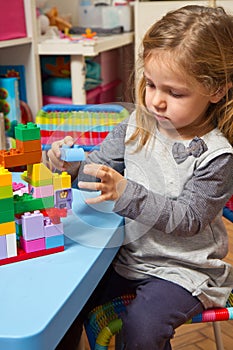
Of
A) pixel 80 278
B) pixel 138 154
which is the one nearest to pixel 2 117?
pixel 138 154

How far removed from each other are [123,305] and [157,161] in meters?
0.25

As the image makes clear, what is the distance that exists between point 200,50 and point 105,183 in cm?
28

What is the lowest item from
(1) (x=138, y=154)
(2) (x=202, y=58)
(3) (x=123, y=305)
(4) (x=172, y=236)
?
(3) (x=123, y=305)

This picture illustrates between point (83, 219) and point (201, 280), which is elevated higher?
point (83, 219)

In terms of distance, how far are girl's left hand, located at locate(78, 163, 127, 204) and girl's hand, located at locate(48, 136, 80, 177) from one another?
0.22ft

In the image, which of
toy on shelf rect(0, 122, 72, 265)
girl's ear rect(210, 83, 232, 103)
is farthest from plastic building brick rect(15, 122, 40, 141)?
girl's ear rect(210, 83, 232, 103)

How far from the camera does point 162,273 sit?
0.86 m

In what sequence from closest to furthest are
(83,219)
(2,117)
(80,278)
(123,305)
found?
(80,278) < (83,219) < (123,305) < (2,117)

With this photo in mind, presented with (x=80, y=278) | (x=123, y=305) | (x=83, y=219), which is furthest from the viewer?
(x=123, y=305)

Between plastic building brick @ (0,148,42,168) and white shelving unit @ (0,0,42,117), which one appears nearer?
plastic building brick @ (0,148,42,168)

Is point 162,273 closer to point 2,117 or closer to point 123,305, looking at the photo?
point 123,305

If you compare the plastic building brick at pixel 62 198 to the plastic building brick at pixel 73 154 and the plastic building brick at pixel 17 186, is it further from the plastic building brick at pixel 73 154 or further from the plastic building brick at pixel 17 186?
the plastic building brick at pixel 17 186

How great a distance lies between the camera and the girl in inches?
31.5

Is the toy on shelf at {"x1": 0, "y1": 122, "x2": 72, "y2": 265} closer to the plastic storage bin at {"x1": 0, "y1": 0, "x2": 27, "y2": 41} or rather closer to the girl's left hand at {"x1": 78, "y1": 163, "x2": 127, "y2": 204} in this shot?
the girl's left hand at {"x1": 78, "y1": 163, "x2": 127, "y2": 204}
